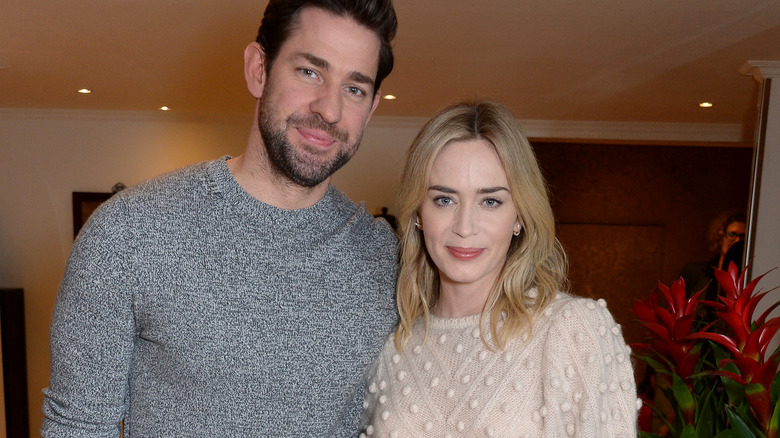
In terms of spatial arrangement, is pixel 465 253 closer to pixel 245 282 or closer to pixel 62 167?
pixel 245 282

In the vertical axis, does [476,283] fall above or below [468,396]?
above

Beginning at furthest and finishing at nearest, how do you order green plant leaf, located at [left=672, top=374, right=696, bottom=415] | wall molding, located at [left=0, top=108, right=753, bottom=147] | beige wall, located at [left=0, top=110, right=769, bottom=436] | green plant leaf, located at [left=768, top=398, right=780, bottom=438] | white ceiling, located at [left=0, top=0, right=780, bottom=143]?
beige wall, located at [left=0, top=110, right=769, bottom=436]
wall molding, located at [left=0, top=108, right=753, bottom=147]
white ceiling, located at [left=0, top=0, right=780, bottom=143]
green plant leaf, located at [left=672, top=374, right=696, bottom=415]
green plant leaf, located at [left=768, top=398, right=780, bottom=438]

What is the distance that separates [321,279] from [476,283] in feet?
1.13

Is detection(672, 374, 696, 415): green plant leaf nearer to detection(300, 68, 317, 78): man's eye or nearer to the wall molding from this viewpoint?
detection(300, 68, 317, 78): man's eye

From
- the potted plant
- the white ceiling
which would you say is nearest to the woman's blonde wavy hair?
→ the potted plant

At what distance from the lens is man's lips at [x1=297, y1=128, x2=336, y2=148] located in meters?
1.38

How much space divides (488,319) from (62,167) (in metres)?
5.34

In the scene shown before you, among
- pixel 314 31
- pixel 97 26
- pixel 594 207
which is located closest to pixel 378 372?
pixel 314 31

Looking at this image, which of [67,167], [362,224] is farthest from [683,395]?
[67,167]

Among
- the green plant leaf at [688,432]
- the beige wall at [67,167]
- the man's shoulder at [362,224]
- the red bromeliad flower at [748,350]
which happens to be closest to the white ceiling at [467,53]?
the beige wall at [67,167]

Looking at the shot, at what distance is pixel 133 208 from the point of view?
4.42ft

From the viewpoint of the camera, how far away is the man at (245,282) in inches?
51.8

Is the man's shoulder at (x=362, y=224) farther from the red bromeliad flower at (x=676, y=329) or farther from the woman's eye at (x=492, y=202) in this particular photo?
the red bromeliad flower at (x=676, y=329)

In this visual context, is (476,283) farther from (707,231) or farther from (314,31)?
(707,231)
